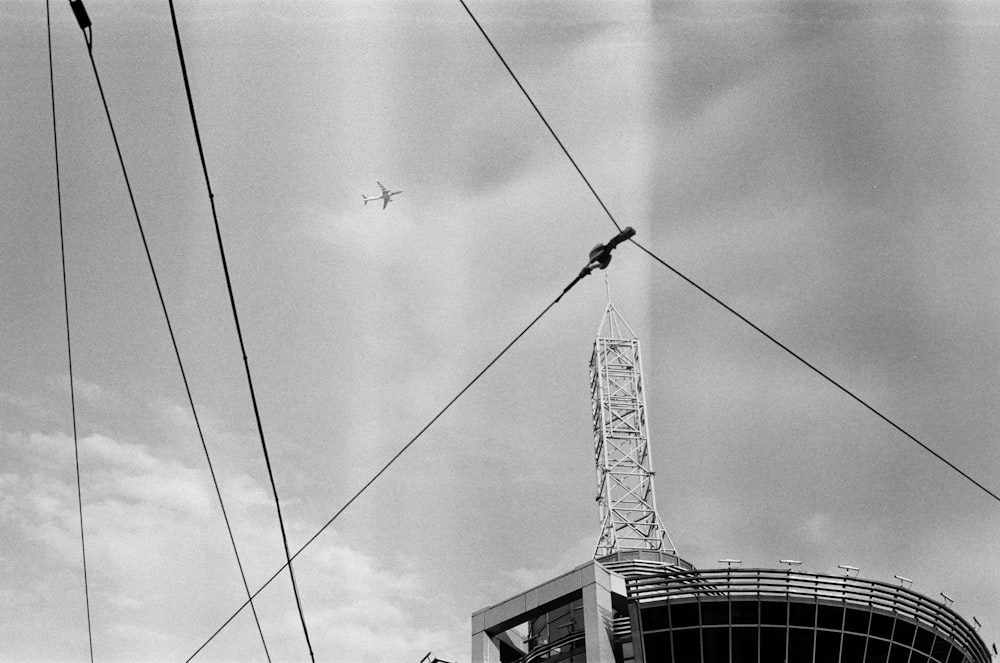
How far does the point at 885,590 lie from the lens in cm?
4862

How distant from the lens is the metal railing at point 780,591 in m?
48.4

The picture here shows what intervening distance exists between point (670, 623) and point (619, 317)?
33.3m

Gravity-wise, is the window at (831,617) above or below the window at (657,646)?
above

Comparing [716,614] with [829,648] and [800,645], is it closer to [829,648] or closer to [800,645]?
[800,645]

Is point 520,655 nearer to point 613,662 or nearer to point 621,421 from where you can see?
point 613,662

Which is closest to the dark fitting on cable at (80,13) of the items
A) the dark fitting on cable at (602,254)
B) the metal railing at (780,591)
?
the dark fitting on cable at (602,254)

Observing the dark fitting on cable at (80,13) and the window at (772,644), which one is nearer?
the dark fitting on cable at (80,13)

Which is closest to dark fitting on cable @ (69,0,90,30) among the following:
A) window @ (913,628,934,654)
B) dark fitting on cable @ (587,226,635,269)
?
dark fitting on cable @ (587,226,635,269)

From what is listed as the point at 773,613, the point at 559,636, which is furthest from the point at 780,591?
the point at 559,636

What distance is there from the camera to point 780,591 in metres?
48.7

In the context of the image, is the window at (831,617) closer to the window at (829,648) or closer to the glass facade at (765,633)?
the glass facade at (765,633)

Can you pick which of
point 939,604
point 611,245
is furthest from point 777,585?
point 611,245

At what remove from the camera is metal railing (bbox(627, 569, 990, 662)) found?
4844 cm

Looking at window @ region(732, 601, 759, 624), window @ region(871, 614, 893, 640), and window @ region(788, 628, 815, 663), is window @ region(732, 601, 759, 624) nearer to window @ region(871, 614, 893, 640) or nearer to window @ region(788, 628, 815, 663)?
window @ region(788, 628, 815, 663)
